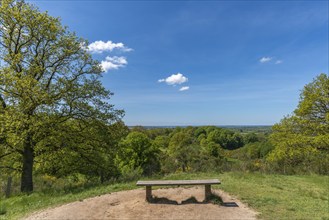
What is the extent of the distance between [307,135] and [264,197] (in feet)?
33.5

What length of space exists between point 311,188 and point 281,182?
1.15m

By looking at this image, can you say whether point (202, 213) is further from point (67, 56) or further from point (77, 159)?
point (67, 56)

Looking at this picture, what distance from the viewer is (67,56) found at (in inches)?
464

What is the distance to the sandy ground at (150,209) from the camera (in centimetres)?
584

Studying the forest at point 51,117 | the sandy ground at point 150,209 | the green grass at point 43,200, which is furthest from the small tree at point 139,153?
the sandy ground at point 150,209

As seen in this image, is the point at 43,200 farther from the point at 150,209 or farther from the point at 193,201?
the point at 193,201

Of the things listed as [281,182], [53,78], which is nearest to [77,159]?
[53,78]

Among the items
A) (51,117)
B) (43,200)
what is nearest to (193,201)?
(43,200)

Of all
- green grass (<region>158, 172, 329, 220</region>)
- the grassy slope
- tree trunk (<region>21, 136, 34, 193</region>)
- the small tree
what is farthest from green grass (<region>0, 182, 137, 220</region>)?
the small tree

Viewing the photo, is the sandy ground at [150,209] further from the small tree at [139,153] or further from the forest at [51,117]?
the small tree at [139,153]

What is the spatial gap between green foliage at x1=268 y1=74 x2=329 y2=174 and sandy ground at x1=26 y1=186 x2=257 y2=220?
9.13m

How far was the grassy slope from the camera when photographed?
6211 millimetres

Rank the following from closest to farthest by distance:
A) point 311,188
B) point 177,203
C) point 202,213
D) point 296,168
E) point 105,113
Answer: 1. point 202,213
2. point 177,203
3. point 311,188
4. point 105,113
5. point 296,168

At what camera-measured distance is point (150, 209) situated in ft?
20.8
